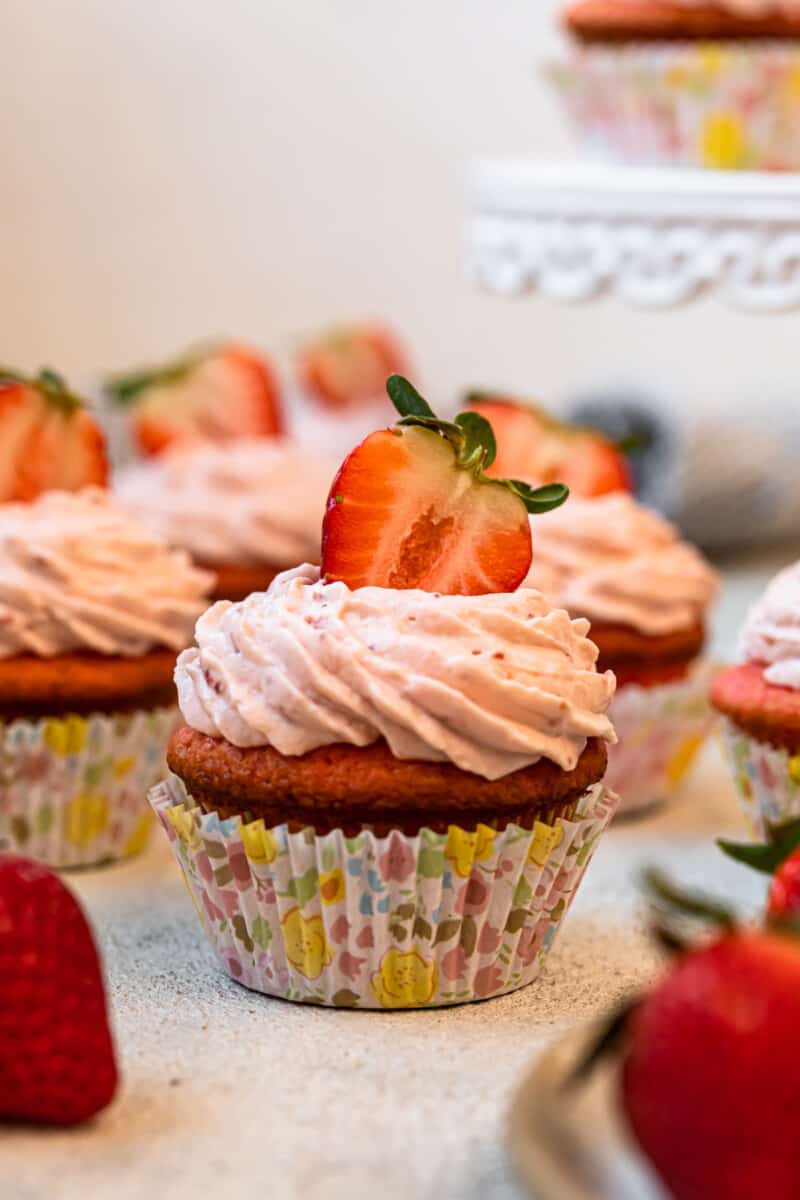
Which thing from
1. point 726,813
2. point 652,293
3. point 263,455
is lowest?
point 726,813

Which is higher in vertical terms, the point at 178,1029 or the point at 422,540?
the point at 422,540

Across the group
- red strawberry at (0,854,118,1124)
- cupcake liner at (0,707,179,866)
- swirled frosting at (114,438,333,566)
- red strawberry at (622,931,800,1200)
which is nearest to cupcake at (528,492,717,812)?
swirled frosting at (114,438,333,566)

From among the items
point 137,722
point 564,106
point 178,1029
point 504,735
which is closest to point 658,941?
point 504,735

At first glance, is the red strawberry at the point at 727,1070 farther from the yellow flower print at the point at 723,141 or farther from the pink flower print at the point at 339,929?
the yellow flower print at the point at 723,141

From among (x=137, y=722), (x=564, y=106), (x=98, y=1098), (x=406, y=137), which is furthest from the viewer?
(x=406, y=137)

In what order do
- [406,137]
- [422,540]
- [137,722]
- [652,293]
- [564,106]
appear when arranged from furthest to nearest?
[406,137] → [564,106] → [652,293] → [137,722] → [422,540]

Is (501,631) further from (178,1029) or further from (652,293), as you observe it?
(652,293)

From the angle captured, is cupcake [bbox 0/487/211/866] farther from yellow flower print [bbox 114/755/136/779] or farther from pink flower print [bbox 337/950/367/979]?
pink flower print [bbox 337/950/367/979]

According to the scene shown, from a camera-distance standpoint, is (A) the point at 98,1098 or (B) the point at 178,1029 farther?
(B) the point at 178,1029
